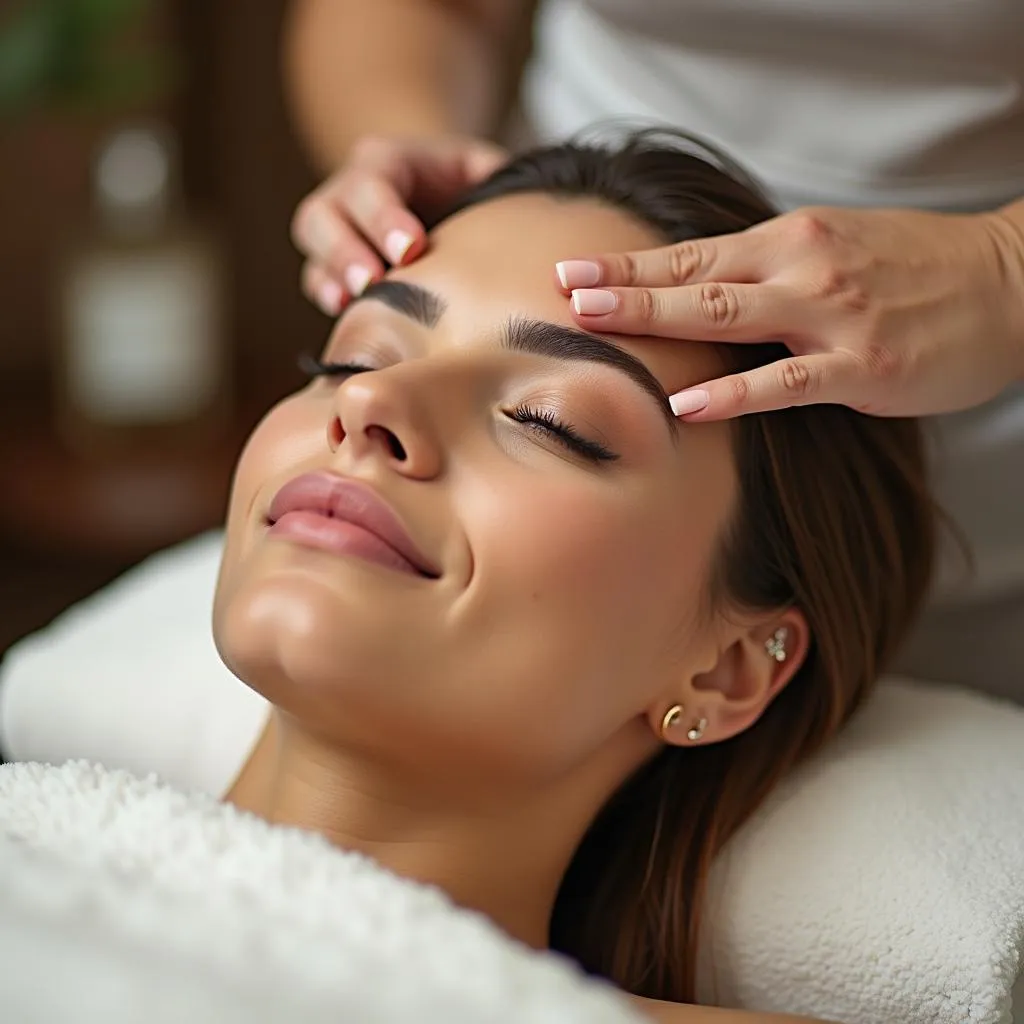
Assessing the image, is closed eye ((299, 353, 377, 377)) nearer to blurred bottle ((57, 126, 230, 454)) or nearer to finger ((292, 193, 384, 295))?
finger ((292, 193, 384, 295))

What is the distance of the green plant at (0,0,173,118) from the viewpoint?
2.35 m

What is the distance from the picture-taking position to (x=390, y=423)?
100cm

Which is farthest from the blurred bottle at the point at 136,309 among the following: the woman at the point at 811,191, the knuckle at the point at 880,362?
the knuckle at the point at 880,362

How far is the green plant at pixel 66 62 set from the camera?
2348 millimetres

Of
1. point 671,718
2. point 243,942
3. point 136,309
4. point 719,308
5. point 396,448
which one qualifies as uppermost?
point 719,308

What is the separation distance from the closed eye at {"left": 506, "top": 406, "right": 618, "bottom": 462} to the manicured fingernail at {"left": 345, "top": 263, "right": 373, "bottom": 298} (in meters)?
0.28

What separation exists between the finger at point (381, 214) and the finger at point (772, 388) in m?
0.29

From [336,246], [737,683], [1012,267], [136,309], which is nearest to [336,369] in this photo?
[336,246]

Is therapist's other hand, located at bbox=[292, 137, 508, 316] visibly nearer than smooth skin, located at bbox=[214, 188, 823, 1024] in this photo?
No

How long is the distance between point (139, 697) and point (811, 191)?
2.76 ft

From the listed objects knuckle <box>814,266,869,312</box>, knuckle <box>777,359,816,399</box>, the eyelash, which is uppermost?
knuckle <box>814,266,869,312</box>

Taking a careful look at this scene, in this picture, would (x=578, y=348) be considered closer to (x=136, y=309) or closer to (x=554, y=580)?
(x=554, y=580)

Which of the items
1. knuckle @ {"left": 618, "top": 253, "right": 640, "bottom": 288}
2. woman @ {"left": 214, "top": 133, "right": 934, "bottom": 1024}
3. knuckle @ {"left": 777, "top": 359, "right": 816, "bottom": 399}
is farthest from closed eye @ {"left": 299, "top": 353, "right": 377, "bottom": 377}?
Answer: knuckle @ {"left": 777, "top": 359, "right": 816, "bottom": 399}

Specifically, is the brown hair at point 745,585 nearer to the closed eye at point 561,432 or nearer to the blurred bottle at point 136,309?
the closed eye at point 561,432
